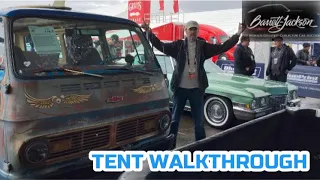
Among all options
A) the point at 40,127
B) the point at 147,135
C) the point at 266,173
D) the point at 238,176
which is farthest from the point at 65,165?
the point at 266,173

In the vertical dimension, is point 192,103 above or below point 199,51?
below

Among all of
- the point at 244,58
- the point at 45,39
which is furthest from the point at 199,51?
the point at 244,58

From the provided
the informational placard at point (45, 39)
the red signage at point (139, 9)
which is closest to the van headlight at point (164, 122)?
the informational placard at point (45, 39)

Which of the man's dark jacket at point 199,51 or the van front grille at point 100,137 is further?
the man's dark jacket at point 199,51

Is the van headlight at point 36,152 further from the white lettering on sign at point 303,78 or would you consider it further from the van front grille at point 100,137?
the white lettering on sign at point 303,78

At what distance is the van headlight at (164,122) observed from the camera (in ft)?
11.3

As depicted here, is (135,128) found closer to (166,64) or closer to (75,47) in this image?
(75,47)

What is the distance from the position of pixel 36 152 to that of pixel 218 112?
14.1 feet

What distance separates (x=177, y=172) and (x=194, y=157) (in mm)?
169

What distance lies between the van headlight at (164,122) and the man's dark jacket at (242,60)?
13.2ft

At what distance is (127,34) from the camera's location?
3.75 m

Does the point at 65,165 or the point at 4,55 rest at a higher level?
the point at 4,55

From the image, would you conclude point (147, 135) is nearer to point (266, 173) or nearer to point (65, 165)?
point (65, 165)

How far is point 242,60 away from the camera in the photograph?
7.16 m
